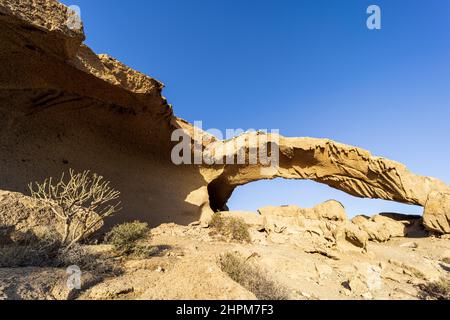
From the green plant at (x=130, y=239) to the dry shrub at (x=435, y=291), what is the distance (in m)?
4.60

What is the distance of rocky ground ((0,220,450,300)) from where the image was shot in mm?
2807

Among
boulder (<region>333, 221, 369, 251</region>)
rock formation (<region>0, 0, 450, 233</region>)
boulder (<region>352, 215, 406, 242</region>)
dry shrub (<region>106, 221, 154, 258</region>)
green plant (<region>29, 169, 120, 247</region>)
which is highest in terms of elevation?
rock formation (<region>0, 0, 450, 233</region>)

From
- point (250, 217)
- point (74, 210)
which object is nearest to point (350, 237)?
point (250, 217)

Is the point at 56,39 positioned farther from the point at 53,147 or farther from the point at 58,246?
the point at 58,246

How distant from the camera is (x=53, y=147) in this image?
23.5 ft

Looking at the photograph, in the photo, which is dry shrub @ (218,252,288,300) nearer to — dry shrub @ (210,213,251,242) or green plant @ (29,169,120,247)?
green plant @ (29,169,120,247)

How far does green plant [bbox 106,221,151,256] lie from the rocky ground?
0.77ft

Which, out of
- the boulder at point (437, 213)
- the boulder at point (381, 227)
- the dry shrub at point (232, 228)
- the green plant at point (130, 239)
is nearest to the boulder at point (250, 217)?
the dry shrub at point (232, 228)

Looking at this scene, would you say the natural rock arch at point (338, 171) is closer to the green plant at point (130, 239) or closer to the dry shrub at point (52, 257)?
the green plant at point (130, 239)

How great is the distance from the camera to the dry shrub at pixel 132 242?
172 inches

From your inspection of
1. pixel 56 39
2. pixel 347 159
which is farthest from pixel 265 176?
pixel 56 39

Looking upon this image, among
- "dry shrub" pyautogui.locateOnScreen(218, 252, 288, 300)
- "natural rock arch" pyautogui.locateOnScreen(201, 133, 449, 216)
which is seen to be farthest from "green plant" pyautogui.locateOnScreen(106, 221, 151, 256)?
"natural rock arch" pyautogui.locateOnScreen(201, 133, 449, 216)

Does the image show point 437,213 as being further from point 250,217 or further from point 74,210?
point 74,210

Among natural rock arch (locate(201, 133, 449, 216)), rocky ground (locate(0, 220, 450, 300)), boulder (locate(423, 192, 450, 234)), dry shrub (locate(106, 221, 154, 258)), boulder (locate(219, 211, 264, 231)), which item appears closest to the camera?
rocky ground (locate(0, 220, 450, 300))
